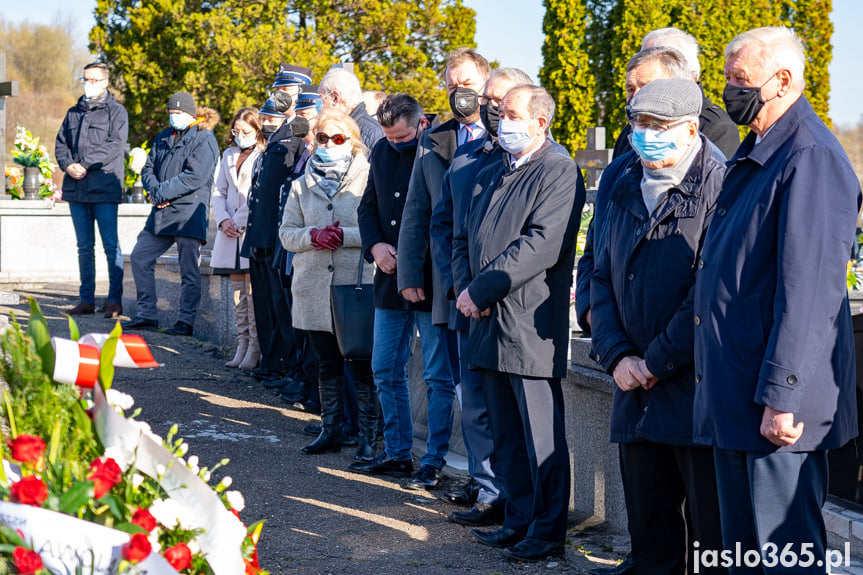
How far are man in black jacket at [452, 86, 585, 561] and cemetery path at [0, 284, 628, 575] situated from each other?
0.22 metres

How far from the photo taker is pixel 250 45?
25.2 meters

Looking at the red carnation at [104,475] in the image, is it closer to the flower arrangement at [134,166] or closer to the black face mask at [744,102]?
the black face mask at [744,102]

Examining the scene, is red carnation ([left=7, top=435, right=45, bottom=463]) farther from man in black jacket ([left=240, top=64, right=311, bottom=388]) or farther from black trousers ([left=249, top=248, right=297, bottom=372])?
black trousers ([left=249, top=248, right=297, bottom=372])

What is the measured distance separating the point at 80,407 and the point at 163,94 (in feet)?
83.1

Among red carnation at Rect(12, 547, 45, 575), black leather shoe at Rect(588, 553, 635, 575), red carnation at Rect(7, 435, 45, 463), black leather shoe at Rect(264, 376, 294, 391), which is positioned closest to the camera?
red carnation at Rect(12, 547, 45, 575)

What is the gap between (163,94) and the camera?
27.0 meters

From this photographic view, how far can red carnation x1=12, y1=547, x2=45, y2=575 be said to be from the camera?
2.35 metres

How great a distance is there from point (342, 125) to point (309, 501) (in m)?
Answer: 2.23

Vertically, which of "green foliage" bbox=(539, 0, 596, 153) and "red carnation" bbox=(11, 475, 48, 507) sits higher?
"green foliage" bbox=(539, 0, 596, 153)

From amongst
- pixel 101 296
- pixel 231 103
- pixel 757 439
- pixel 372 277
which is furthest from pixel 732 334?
pixel 231 103

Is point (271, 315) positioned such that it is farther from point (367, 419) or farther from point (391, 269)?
point (391, 269)

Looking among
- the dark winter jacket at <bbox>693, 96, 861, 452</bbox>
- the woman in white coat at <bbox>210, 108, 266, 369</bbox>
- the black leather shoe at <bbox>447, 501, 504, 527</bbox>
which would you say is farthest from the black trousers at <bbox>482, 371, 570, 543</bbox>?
the woman in white coat at <bbox>210, 108, 266, 369</bbox>

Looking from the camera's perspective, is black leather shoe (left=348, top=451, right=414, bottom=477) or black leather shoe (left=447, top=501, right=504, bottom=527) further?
black leather shoe (left=348, top=451, right=414, bottom=477)

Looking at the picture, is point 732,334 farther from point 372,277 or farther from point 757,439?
point 372,277
